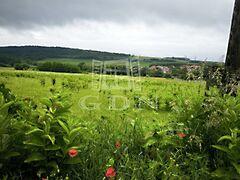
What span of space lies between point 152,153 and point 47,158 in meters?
1.42

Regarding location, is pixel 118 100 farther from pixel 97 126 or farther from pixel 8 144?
pixel 8 144

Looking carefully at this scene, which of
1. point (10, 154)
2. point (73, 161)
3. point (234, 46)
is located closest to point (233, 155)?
point (73, 161)

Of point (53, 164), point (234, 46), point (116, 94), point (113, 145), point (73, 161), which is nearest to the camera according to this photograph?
point (53, 164)

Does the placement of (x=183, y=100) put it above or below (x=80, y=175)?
above

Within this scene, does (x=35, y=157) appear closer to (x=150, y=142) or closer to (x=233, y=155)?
(x=150, y=142)

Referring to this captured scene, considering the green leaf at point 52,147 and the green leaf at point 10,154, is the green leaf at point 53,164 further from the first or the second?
the green leaf at point 10,154

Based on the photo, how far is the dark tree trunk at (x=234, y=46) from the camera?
634 centimetres

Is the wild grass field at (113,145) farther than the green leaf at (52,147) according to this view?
Yes

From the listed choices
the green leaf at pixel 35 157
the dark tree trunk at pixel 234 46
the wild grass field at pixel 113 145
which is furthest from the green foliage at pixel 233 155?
the dark tree trunk at pixel 234 46

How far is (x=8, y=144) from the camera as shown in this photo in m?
3.60

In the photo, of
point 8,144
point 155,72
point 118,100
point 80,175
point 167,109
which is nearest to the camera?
point 8,144

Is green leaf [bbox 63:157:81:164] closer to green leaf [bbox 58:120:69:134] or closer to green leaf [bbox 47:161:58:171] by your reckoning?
green leaf [bbox 47:161:58:171]

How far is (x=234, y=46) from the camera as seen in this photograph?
647 centimetres

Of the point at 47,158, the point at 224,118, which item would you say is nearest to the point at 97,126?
the point at 47,158
